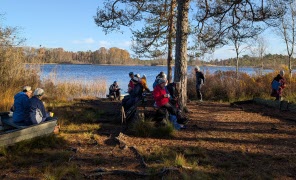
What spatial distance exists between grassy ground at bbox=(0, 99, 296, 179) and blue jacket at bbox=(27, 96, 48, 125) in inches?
20.6

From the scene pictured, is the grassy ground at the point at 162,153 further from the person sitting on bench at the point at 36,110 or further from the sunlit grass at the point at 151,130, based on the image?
the person sitting on bench at the point at 36,110

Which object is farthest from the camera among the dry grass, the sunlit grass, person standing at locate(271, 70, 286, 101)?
the dry grass

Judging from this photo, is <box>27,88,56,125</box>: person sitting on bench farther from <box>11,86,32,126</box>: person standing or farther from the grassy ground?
the grassy ground

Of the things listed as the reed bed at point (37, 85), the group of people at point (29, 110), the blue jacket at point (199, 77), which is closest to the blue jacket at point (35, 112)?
the group of people at point (29, 110)

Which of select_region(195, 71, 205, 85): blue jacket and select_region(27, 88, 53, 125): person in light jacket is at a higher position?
select_region(195, 71, 205, 85): blue jacket

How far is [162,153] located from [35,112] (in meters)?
3.14

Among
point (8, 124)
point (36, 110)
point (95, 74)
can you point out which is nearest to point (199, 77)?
point (36, 110)

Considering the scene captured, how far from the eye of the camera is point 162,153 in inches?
233

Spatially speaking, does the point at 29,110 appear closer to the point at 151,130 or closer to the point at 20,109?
the point at 20,109

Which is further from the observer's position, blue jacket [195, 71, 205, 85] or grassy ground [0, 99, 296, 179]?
blue jacket [195, 71, 205, 85]

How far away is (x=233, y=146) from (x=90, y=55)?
91.7m

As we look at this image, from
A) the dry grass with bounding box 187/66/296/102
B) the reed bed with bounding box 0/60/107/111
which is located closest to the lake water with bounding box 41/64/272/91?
the reed bed with bounding box 0/60/107/111

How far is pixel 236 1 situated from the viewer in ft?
26.6

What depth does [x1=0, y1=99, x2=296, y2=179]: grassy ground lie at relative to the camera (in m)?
4.90
